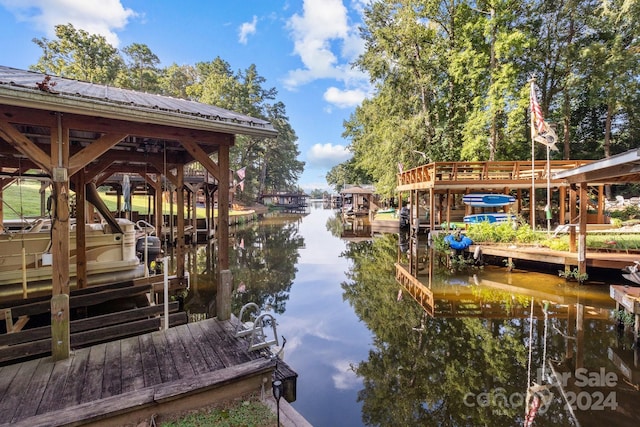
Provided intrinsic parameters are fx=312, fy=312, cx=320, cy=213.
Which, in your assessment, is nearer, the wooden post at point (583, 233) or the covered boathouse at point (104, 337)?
the covered boathouse at point (104, 337)

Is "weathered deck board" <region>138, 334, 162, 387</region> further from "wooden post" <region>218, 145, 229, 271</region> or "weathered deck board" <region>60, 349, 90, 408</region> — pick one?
"wooden post" <region>218, 145, 229, 271</region>

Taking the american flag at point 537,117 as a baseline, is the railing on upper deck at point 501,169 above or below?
below

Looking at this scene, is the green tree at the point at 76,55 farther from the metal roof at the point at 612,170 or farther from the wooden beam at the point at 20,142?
the metal roof at the point at 612,170

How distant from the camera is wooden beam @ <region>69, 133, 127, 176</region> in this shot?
4.00 metres

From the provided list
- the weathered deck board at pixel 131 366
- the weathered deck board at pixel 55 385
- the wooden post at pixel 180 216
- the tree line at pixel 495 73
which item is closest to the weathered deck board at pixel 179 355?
the weathered deck board at pixel 131 366

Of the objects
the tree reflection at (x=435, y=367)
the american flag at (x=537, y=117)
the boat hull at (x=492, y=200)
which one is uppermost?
the american flag at (x=537, y=117)

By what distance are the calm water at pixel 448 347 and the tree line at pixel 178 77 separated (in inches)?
467

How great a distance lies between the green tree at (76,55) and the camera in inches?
1112

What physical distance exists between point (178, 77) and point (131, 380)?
4569 cm

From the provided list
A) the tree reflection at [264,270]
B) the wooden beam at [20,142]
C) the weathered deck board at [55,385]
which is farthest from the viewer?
the tree reflection at [264,270]

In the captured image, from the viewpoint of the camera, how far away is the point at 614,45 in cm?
1891

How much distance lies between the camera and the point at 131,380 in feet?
11.3

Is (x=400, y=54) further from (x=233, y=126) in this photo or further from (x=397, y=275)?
(x=233, y=126)

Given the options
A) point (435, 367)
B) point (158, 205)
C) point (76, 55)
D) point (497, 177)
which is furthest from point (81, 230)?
point (76, 55)
